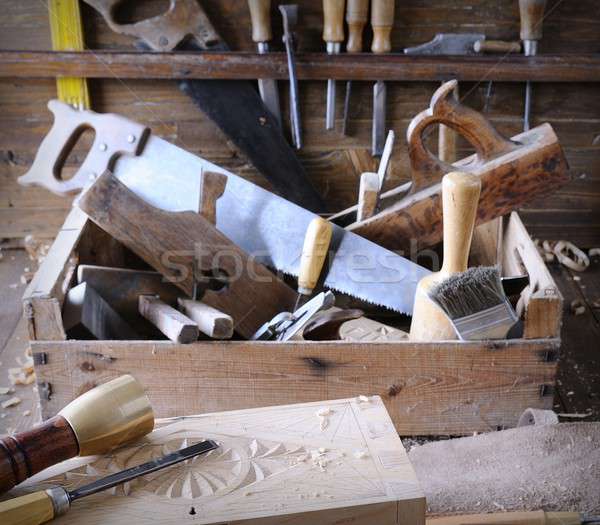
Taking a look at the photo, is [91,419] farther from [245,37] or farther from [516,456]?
[245,37]

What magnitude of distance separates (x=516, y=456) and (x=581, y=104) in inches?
52.3

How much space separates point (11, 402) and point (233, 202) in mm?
648

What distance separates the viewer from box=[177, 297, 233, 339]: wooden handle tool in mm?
1212

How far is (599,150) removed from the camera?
2.15 meters

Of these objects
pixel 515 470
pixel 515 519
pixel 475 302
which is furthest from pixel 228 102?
pixel 515 519

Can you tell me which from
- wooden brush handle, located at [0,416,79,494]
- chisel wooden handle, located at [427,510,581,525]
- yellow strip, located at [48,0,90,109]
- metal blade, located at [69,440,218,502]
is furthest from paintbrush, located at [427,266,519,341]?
yellow strip, located at [48,0,90,109]

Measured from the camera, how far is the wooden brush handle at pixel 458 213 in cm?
117

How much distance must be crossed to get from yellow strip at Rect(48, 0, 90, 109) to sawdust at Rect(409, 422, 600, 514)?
1405mm

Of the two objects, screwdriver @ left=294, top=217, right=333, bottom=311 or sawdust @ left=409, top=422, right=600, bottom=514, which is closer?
sawdust @ left=409, top=422, right=600, bottom=514

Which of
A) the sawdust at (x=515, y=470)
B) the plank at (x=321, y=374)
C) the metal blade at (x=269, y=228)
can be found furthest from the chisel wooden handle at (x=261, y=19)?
the sawdust at (x=515, y=470)

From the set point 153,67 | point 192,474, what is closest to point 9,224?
point 153,67

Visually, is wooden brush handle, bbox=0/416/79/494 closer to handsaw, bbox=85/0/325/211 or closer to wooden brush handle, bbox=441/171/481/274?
wooden brush handle, bbox=441/171/481/274

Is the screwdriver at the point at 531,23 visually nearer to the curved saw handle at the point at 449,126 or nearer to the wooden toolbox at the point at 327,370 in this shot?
the curved saw handle at the point at 449,126

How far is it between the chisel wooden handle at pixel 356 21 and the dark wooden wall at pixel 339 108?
0.35 feet
